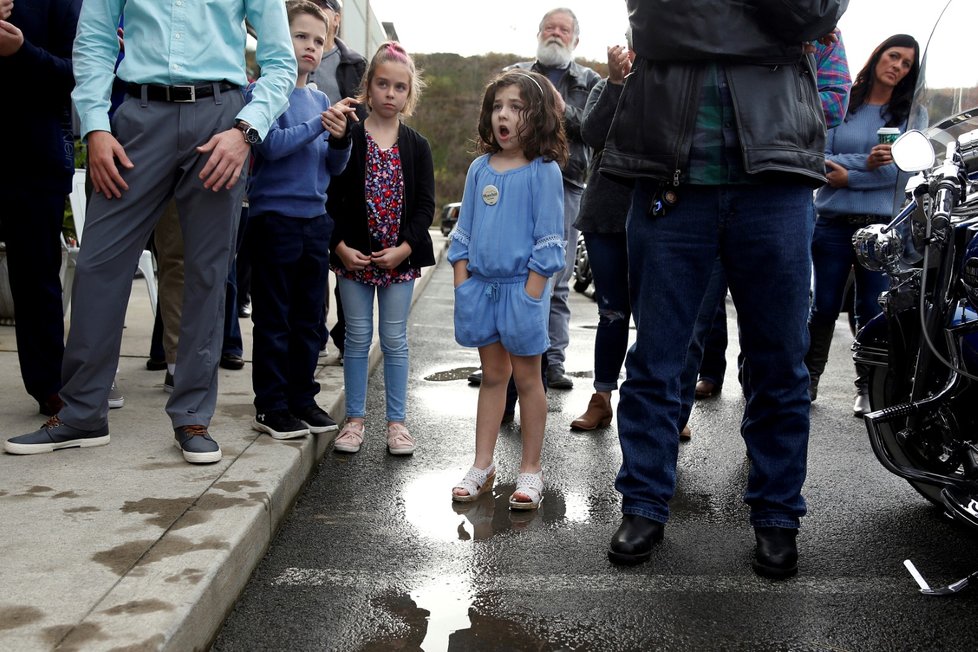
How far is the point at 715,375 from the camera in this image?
19.2 ft

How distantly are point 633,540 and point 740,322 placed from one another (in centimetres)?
75

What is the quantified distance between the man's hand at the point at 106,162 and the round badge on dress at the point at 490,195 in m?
1.25

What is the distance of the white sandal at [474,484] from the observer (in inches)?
143

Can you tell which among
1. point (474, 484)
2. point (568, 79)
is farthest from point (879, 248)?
point (568, 79)

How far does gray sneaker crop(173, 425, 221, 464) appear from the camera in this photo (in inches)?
137

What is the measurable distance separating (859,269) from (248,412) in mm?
3251

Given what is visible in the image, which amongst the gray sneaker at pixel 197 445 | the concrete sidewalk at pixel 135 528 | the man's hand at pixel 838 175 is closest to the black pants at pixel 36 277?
the concrete sidewalk at pixel 135 528

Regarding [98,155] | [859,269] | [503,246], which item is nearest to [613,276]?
[503,246]

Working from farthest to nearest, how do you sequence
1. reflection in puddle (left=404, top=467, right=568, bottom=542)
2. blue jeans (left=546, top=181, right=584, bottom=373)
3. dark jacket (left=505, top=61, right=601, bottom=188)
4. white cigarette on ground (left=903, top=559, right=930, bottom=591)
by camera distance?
blue jeans (left=546, top=181, right=584, bottom=373)
dark jacket (left=505, top=61, right=601, bottom=188)
reflection in puddle (left=404, top=467, right=568, bottom=542)
white cigarette on ground (left=903, top=559, right=930, bottom=591)

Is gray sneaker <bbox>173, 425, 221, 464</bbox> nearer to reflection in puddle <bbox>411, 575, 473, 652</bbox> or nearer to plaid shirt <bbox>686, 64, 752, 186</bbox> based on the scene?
reflection in puddle <bbox>411, 575, 473, 652</bbox>

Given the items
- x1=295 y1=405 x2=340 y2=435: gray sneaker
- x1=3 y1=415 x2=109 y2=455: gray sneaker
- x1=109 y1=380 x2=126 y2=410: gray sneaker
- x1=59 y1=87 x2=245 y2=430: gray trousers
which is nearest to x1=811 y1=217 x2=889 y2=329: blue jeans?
x1=295 y1=405 x2=340 y2=435: gray sneaker

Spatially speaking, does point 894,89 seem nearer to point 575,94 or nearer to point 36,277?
point 575,94

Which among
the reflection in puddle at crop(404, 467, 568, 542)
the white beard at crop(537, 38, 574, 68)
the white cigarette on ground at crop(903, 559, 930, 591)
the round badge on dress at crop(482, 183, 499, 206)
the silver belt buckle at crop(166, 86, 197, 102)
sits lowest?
the reflection in puddle at crop(404, 467, 568, 542)

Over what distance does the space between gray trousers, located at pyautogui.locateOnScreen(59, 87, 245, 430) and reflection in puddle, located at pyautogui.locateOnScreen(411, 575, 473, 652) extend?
50.0 inches
